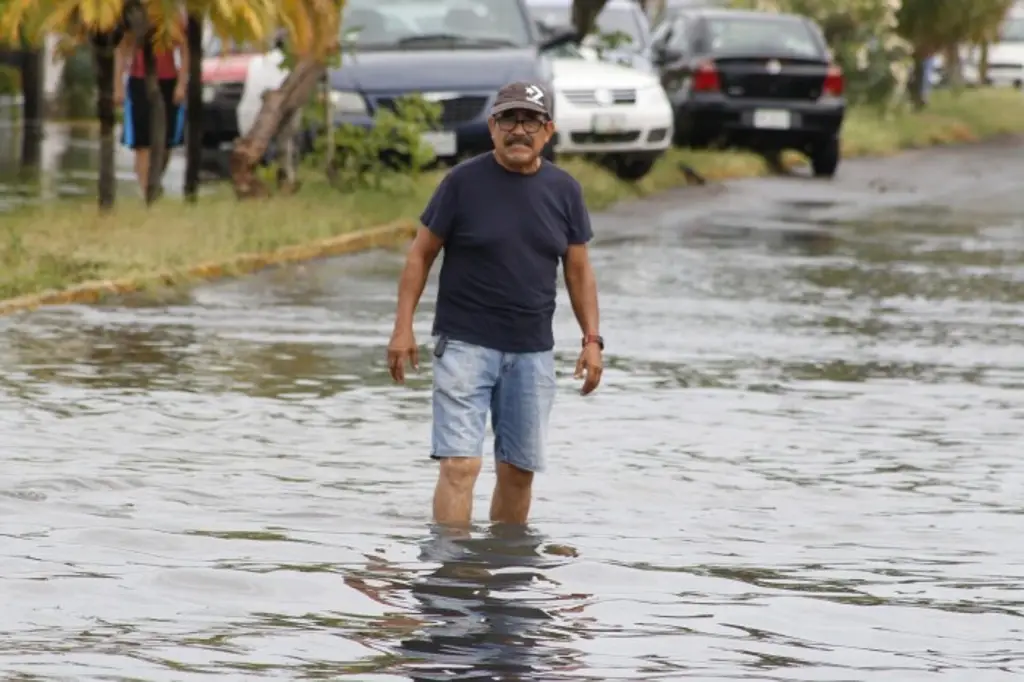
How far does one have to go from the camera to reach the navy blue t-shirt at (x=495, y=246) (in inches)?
346

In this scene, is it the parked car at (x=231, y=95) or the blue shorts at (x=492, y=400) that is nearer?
the blue shorts at (x=492, y=400)

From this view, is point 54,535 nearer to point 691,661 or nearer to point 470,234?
point 470,234

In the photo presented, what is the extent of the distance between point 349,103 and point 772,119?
8216mm

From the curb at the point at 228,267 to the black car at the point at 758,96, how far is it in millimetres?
9393

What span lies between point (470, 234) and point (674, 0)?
5810 cm

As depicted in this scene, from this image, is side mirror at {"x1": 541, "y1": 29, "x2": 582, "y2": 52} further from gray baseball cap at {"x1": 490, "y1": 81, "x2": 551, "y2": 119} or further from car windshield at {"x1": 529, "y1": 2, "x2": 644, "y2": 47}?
gray baseball cap at {"x1": 490, "y1": 81, "x2": 551, "y2": 119}

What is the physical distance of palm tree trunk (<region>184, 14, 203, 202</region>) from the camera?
2075 cm

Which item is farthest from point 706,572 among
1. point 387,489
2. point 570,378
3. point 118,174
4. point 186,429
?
point 118,174

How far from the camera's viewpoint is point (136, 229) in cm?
1862

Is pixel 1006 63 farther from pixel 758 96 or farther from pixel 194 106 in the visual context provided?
pixel 194 106

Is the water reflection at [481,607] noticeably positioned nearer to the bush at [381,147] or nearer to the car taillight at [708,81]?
the bush at [381,147]

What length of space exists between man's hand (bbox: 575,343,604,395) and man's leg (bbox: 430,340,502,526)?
0.29m

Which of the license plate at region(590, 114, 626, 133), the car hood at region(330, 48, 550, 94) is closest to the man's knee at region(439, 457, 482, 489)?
the car hood at region(330, 48, 550, 94)

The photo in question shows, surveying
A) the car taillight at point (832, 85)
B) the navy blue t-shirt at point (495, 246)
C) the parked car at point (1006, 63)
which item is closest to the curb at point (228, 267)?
the navy blue t-shirt at point (495, 246)
